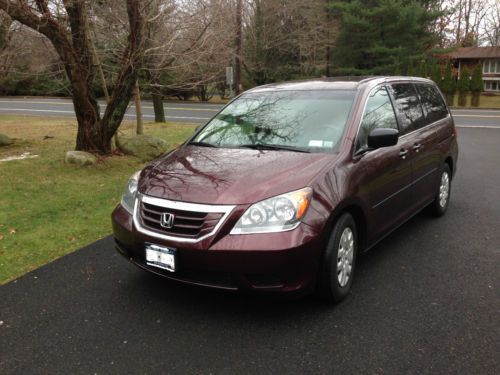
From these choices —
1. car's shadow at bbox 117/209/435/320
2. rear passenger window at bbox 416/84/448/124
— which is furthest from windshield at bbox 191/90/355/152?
rear passenger window at bbox 416/84/448/124

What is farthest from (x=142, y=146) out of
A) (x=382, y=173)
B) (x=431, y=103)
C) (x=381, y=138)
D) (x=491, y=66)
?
(x=491, y=66)

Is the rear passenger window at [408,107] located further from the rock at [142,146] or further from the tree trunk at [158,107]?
the tree trunk at [158,107]

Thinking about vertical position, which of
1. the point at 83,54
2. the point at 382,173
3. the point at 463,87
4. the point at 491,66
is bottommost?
the point at 382,173

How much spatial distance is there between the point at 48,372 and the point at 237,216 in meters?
1.44

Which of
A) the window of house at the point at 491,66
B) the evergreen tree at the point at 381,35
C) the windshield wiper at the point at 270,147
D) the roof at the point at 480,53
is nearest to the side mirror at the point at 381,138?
the windshield wiper at the point at 270,147

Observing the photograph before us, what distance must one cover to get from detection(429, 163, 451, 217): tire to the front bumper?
9.53 ft

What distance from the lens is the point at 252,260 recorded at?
2.90 meters

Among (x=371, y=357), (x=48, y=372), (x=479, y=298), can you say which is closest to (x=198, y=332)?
(x=48, y=372)

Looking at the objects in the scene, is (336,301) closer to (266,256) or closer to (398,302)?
(398,302)

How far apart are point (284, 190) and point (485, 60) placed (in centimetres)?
5616

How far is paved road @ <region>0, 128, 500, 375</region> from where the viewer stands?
274 centimetres

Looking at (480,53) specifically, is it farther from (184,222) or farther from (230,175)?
(184,222)

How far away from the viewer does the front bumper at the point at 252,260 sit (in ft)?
9.53

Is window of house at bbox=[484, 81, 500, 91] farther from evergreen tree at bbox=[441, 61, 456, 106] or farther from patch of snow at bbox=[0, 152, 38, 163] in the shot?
patch of snow at bbox=[0, 152, 38, 163]
